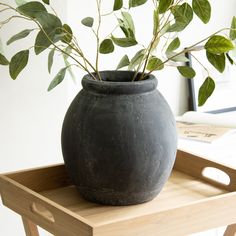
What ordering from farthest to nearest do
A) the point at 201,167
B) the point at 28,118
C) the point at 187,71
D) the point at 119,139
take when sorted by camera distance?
the point at 28,118
the point at 201,167
the point at 187,71
the point at 119,139

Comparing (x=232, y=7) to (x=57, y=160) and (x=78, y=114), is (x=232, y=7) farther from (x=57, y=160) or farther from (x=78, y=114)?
(x=78, y=114)

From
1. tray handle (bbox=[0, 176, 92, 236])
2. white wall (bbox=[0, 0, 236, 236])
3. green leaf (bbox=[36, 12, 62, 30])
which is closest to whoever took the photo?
tray handle (bbox=[0, 176, 92, 236])

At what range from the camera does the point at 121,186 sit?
40.0 inches

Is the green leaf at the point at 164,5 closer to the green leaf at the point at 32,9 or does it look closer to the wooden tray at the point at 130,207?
the green leaf at the point at 32,9

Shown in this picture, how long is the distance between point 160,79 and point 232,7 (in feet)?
1.30

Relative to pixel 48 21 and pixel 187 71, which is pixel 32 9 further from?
pixel 187 71

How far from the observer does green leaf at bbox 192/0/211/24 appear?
103 cm

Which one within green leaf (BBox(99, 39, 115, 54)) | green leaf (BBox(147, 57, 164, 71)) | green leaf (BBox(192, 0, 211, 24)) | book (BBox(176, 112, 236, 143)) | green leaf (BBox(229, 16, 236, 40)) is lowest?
book (BBox(176, 112, 236, 143))

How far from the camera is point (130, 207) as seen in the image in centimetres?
105

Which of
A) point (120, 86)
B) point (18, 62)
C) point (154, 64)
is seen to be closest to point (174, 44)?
point (154, 64)

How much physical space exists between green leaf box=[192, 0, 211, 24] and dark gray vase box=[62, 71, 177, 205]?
15cm

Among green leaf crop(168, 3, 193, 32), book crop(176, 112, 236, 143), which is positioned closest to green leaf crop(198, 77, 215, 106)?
green leaf crop(168, 3, 193, 32)

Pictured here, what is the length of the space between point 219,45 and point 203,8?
77 millimetres

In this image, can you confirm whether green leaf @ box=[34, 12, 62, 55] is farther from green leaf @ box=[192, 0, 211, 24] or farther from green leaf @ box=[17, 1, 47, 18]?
green leaf @ box=[192, 0, 211, 24]
